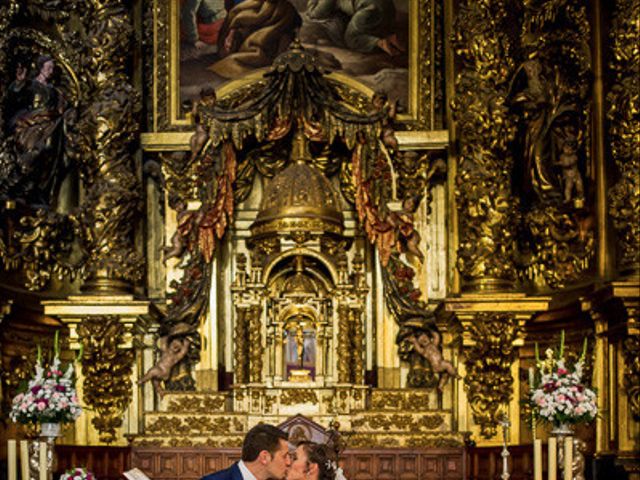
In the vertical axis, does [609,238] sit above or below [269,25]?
below

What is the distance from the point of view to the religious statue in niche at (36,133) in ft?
66.4

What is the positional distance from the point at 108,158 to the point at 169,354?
278 cm

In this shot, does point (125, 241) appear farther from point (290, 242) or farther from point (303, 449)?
point (303, 449)

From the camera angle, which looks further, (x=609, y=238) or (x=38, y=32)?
(x=38, y=32)

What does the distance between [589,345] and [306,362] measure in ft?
12.5

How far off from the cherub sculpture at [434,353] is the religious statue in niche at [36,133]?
5509 millimetres

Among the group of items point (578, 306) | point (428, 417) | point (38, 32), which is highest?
point (38, 32)

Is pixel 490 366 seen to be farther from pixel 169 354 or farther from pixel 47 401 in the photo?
pixel 47 401

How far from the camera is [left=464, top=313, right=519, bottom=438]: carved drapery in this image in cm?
1930

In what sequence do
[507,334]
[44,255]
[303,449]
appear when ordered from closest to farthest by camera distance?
[303,449], [507,334], [44,255]

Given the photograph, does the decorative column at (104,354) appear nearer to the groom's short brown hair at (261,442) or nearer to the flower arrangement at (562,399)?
the flower arrangement at (562,399)

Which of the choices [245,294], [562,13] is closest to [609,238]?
[562,13]

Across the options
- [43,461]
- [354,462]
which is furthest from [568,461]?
[354,462]

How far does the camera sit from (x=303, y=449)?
34.0 feet
